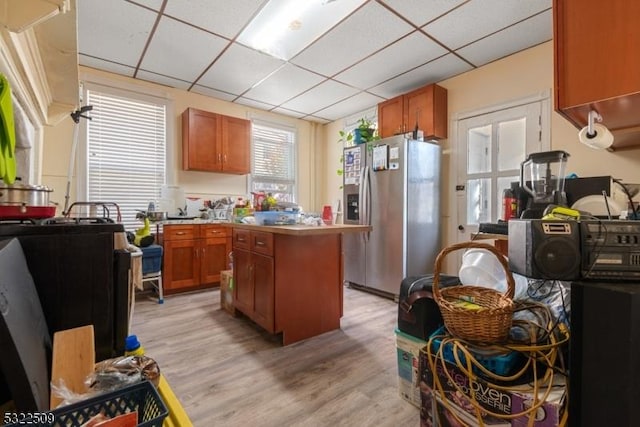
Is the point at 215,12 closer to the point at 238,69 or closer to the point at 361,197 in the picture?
the point at 238,69

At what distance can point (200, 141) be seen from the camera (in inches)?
155

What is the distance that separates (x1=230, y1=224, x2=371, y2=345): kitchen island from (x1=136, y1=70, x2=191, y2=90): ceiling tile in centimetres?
235

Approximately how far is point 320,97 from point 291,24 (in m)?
1.62

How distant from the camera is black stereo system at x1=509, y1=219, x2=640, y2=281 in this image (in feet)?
2.61

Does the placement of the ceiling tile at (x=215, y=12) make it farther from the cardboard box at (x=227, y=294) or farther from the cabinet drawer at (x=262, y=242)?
the cardboard box at (x=227, y=294)

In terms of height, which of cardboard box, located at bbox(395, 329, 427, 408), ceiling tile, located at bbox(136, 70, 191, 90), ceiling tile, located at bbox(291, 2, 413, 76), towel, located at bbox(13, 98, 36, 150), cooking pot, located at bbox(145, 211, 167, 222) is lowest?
cardboard box, located at bbox(395, 329, 427, 408)

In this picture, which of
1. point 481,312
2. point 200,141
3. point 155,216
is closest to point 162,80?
point 200,141

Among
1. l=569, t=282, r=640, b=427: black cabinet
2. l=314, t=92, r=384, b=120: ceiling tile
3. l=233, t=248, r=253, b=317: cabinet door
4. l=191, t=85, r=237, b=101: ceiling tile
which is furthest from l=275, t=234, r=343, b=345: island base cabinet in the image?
l=191, t=85, r=237, b=101: ceiling tile

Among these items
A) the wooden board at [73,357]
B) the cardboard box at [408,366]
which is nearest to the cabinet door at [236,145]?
the cardboard box at [408,366]

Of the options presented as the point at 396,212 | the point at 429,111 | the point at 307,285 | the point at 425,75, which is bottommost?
the point at 307,285

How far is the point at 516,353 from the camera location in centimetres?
107

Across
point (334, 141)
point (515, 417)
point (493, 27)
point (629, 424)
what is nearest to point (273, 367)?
point (515, 417)

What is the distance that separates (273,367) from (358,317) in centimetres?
109

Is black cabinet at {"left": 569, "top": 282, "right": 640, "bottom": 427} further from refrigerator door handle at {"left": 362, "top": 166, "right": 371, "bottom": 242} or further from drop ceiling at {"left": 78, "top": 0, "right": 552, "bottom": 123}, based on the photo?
refrigerator door handle at {"left": 362, "top": 166, "right": 371, "bottom": 242}
